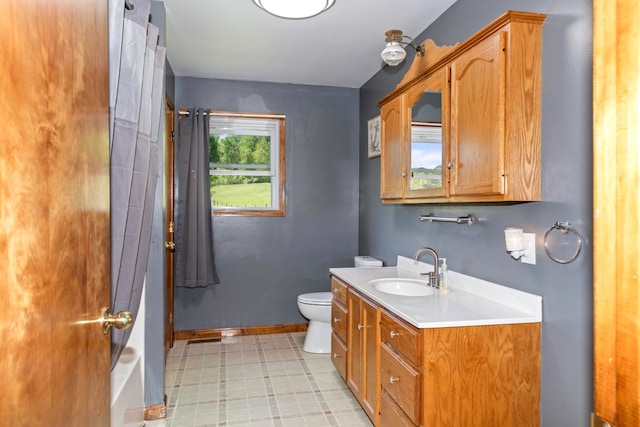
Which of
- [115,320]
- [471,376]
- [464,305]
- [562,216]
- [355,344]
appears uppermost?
[562,216]

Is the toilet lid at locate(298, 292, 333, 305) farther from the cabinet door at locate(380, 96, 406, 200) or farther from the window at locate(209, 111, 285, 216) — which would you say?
the cabinet door at locate(380, 96, 406, 200)

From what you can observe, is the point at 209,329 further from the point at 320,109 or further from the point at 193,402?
the point at 320,109

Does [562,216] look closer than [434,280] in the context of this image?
Yes

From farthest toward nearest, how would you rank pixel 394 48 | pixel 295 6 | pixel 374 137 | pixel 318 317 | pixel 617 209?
pixel 374 137
pixel 318 317
pixel 394 48
pixel 295 6
pixel 617 209

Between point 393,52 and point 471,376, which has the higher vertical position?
point 393,52

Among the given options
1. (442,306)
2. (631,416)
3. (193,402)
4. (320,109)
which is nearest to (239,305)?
(193,402)

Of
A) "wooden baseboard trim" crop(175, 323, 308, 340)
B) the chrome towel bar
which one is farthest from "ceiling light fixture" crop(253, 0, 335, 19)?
"wooden baseboard trim" crop(175, 323, 308, 340)

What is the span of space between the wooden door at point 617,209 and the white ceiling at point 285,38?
202 centimetres

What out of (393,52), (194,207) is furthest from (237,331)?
(393,52)

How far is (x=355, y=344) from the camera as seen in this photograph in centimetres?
250

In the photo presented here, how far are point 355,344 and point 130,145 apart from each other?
1688 mm

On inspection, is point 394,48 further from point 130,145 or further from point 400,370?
point 400,370

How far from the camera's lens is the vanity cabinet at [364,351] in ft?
7.12

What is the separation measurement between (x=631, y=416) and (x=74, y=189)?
3.56 feet
